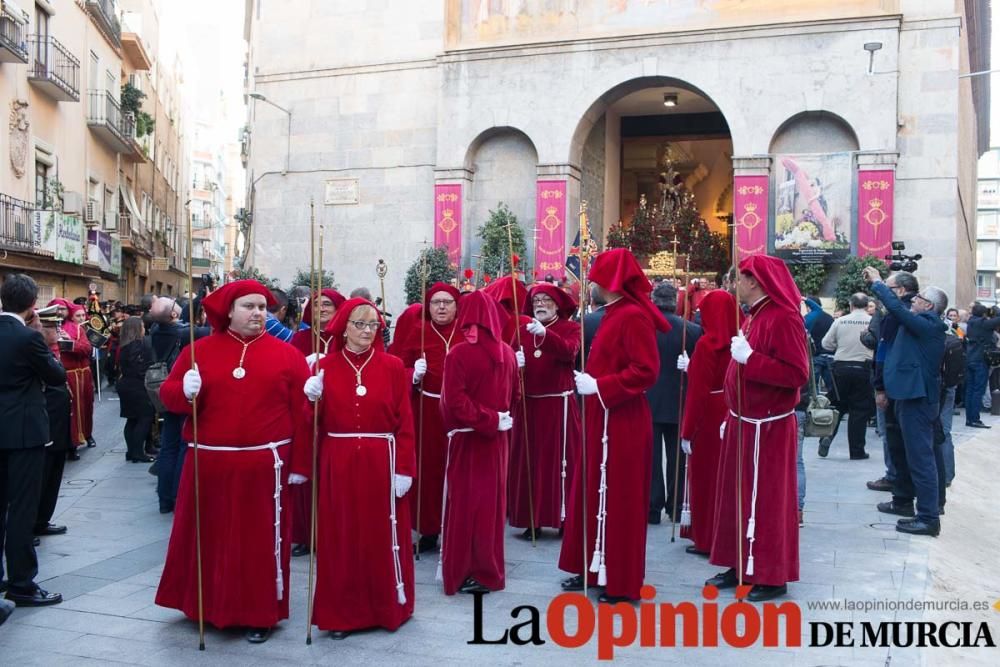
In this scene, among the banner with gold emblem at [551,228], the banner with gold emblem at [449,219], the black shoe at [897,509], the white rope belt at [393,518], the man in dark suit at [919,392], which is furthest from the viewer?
the banner with gold emblem at [449,219]

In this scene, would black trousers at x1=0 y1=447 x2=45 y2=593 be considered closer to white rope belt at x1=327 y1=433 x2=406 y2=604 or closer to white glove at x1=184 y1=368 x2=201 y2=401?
white glove at x1=184 y1=368 x2=201 y2=401

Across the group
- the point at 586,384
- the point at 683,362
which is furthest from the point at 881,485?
the point at 586,384


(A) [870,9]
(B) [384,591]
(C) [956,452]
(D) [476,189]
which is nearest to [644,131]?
(D) [476,189]

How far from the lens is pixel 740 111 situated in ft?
68.5

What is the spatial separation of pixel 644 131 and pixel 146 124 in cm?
1827

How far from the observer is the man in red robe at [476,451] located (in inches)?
238

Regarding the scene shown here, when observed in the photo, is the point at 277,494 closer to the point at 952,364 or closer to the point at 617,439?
the point at 617,439

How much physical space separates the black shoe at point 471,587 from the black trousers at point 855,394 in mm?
7078

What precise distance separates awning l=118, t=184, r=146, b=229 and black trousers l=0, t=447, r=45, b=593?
28.3 metres

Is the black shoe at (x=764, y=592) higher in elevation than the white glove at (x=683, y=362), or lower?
lower

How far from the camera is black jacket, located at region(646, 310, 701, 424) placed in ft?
27.1

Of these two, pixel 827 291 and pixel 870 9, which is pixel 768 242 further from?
pixel 870 9

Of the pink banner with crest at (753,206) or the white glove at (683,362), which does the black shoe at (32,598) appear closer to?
the white glove at (683,362)

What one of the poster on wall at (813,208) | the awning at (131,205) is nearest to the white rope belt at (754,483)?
the poster on wall at (813,208)
